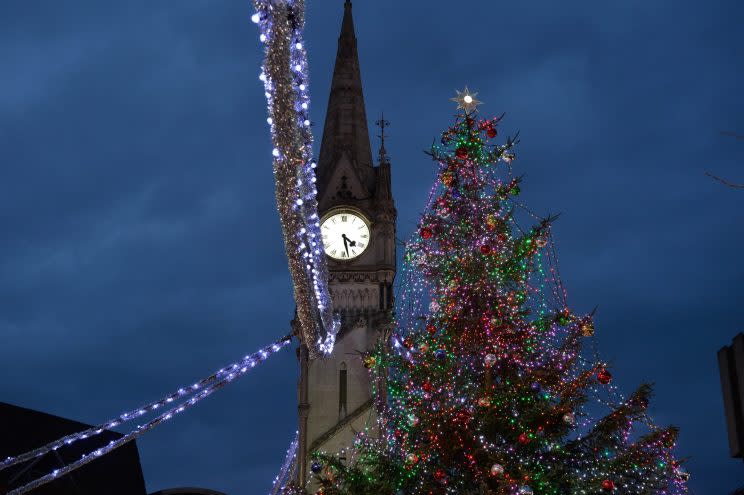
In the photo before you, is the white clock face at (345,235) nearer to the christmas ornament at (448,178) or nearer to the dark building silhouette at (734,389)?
the christmas ornament at (448,178)

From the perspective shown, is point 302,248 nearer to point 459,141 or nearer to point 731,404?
point 459,141

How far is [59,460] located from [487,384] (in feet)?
42.3

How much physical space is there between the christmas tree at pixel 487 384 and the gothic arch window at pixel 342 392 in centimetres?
1645

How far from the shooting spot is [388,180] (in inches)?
1410

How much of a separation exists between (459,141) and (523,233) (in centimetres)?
192

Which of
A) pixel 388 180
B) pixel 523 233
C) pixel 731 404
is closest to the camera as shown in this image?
pixel 731 404

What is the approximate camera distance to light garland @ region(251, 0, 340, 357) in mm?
11164

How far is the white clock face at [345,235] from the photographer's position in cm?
3406

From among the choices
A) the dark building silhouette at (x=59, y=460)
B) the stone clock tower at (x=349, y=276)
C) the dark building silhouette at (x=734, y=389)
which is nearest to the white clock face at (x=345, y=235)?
the stone clock tower at (x=349, y=276)

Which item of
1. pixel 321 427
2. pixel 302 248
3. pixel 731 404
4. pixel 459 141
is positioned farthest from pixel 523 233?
pixel 321 427

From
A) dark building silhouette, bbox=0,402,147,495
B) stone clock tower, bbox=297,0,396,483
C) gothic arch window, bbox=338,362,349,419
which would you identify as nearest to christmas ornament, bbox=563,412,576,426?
dark building silhouette, bbox=0,402,147,495

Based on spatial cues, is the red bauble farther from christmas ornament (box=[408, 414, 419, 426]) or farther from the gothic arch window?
the gothic arch window

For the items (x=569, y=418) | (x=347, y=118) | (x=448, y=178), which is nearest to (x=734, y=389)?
(x=569, y=418)

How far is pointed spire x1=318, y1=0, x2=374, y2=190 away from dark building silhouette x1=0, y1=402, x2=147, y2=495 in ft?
40.1
